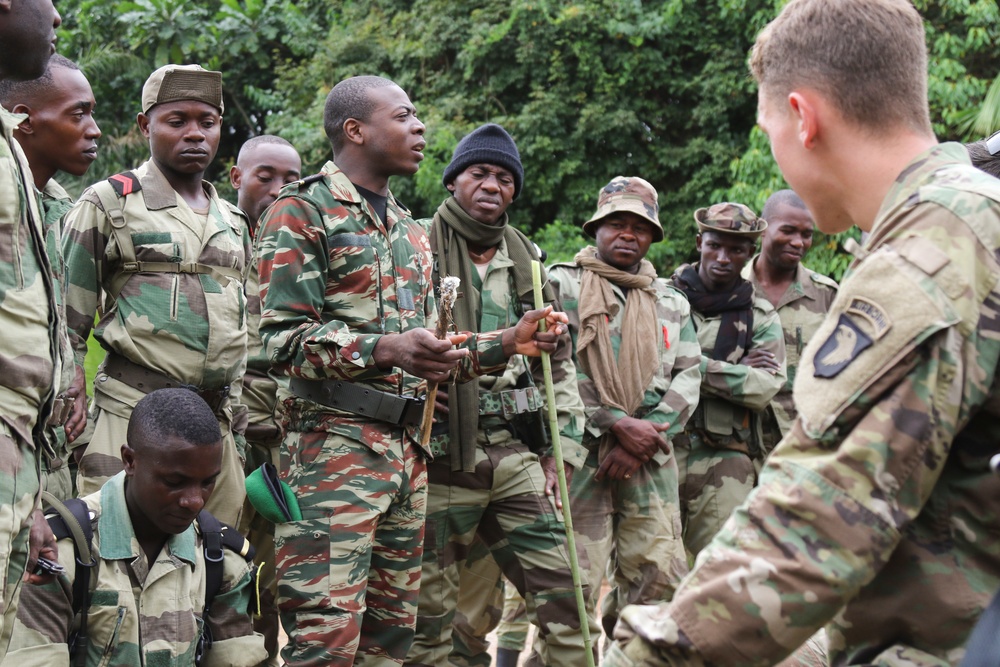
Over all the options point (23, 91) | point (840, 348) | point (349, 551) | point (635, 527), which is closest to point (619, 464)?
point (635, 527)

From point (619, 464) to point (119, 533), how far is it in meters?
2.66

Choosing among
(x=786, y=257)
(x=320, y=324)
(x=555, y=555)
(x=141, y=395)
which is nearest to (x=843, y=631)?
(x=320, y=324)

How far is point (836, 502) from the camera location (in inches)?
72.3

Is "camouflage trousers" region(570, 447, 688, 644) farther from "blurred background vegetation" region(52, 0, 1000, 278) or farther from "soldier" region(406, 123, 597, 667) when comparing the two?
"blurred background vegetation" region(52, 0, 1000, 278)

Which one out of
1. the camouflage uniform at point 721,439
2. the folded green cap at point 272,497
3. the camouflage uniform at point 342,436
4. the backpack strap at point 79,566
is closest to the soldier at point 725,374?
the camouflage uniform at point 721,439

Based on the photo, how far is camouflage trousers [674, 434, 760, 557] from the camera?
605 centimetres

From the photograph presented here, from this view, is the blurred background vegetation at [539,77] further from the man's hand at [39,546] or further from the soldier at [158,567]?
the man's hand at [39,546]

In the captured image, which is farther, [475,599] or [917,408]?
[475,599]

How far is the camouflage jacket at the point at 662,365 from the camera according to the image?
5.62m

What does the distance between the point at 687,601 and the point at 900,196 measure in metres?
0.86

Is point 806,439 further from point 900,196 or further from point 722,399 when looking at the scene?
point 722,399

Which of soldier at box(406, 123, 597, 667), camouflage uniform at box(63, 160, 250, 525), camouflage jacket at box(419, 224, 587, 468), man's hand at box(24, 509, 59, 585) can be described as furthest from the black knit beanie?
man's hand at box(24, 509, 59, 585)

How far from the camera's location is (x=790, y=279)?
6.74m

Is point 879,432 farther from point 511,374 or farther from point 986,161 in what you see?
point 511,374
